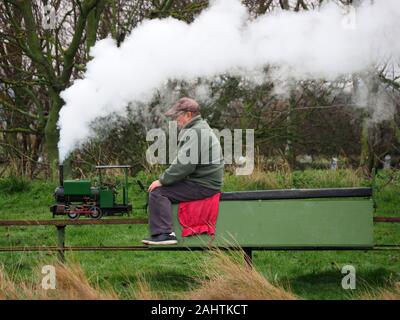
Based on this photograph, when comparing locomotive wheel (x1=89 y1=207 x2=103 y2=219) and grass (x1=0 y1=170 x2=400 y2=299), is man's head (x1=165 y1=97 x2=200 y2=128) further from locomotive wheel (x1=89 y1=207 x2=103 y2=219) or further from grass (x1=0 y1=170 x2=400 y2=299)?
locomotive wheel (x1=89 y1=207 x2=103 y2=219)

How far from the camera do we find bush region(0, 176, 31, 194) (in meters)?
11.3

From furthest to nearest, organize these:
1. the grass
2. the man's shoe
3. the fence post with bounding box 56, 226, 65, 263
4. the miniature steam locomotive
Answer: the miniature steam locomotive → the fence post with bounding box 56, 226, 65, 263 → the man's shoe → the grass

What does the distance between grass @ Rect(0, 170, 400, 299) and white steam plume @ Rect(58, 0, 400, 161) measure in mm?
2402

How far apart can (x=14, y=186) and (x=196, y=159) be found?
6.60 metres

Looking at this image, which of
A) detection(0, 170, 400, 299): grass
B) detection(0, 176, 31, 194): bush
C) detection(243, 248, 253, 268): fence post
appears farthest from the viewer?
detection(0, 176, 31, 194): bush

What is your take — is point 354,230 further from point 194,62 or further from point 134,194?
point 194,62

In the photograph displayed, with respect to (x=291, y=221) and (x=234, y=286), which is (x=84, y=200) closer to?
(x=291, y=221)

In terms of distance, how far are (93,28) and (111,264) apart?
936 cm

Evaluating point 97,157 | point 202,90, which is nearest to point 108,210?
point 97,157

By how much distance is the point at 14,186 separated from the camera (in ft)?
37.2

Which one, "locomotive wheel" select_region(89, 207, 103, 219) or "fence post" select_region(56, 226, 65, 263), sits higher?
"locomotive wheel" select_region(89, 207, 103, 219)

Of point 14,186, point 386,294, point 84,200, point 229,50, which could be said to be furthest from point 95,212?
point 229,50

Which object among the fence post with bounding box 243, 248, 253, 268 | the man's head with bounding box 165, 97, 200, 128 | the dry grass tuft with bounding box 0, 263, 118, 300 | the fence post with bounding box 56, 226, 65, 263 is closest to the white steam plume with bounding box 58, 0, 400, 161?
the fence post with bounding box 56, 226, 65, 263
